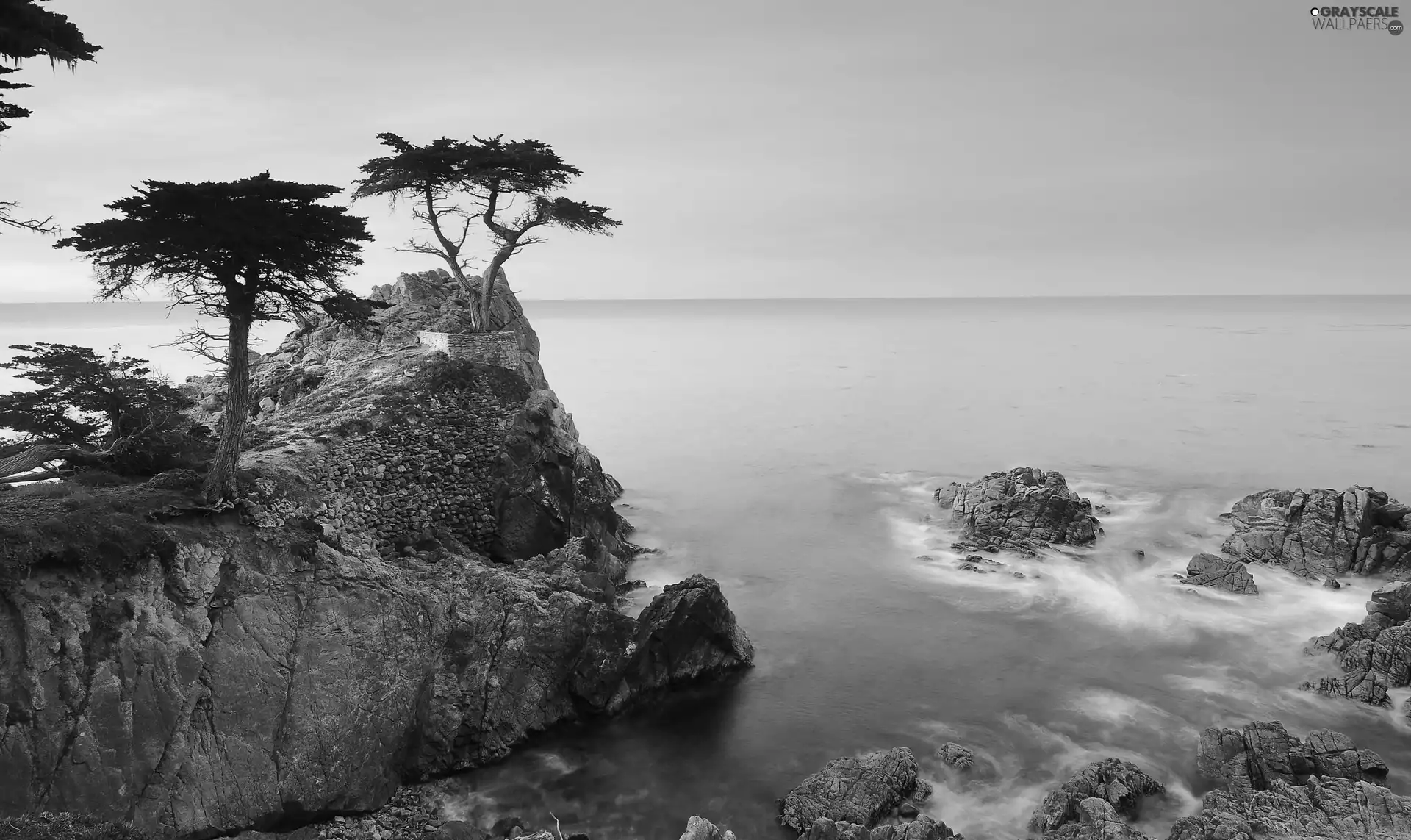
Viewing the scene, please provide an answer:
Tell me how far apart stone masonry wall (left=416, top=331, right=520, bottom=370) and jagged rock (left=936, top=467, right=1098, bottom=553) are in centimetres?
1880

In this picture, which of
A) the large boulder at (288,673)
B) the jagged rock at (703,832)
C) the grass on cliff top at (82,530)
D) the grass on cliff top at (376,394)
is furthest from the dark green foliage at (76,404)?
the jagged rock at (703,832)

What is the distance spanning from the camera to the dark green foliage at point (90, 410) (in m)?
19.9

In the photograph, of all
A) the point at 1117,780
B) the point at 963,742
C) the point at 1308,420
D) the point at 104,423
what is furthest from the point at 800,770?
the point at 1308,420

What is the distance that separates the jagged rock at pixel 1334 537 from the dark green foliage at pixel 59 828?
108 feet

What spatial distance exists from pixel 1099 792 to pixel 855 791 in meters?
4.83

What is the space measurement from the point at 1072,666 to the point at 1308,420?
4728 cm

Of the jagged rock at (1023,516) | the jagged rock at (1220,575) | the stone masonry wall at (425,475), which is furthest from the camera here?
the jagged rock at (1023,516)

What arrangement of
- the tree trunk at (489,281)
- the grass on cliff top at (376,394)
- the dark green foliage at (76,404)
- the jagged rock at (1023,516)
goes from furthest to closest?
the jagged rock at (1023,516) → the tree trunk at (489,281) → the grass on cliff top at (376,394) → the dark green foliage at (76,404)

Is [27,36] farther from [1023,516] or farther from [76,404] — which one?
[1023,516]

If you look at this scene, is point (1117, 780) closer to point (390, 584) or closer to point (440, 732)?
point (440, 732)

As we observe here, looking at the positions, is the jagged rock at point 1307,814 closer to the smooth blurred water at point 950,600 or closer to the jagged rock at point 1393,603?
the smooth blurred water at point 950,600

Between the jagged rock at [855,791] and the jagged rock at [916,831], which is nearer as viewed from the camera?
the jagged rock at [916,831]

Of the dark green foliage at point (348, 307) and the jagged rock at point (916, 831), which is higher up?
the dark green foliage at point (348, 307)

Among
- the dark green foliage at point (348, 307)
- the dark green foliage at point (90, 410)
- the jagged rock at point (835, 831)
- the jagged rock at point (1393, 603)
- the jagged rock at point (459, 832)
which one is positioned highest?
the dark green foliage at point (348, 307)
